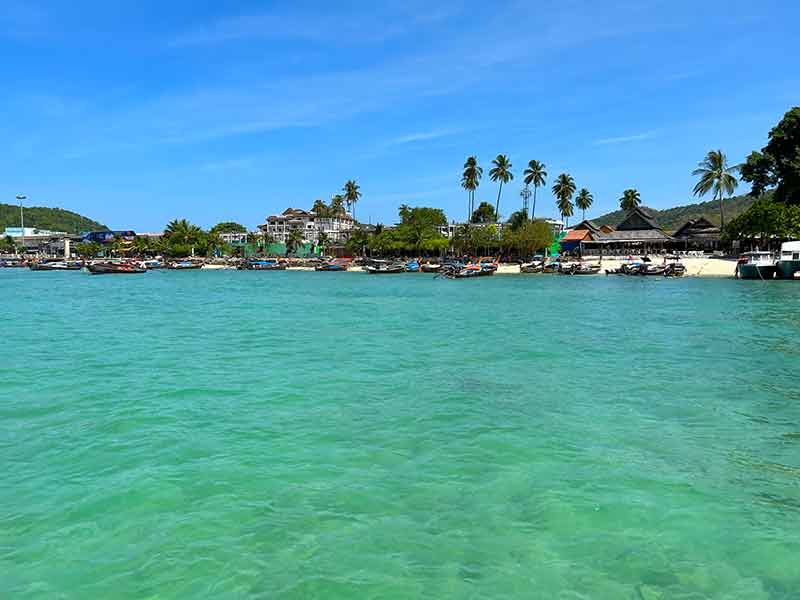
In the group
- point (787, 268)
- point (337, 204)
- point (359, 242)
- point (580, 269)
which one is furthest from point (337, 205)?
point (787, 268)

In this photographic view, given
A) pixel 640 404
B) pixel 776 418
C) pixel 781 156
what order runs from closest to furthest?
1. pixel 776 418
2. pixel 640 404
3. pixel 781 156

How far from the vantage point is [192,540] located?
6266 mm

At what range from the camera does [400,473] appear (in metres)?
8.10

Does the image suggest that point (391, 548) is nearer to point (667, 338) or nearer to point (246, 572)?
point (246, 572)

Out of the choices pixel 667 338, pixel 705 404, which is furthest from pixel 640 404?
pixel 667 338

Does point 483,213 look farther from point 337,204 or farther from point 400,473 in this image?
point 400,473

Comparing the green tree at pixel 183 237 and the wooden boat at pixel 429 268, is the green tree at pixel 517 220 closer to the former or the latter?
the wooden boat at pixel 429 268

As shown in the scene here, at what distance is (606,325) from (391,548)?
21.9 meters

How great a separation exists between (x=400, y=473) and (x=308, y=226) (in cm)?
12861

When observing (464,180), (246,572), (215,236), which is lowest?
(246,572)

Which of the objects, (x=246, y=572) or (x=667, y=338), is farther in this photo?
(x=667, y=338)

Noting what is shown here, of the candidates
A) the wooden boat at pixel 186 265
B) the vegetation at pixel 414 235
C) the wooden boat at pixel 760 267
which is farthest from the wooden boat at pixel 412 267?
the wooden boat at pixel 186 265

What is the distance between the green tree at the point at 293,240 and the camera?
12656 centimetres

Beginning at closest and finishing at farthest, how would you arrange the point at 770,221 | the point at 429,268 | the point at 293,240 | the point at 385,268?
the point at 770,221
the point at 429,268
the point at 385,268
the point at 293,240
